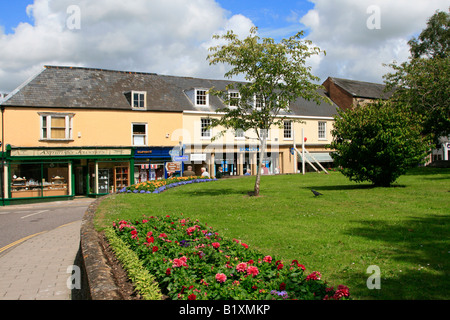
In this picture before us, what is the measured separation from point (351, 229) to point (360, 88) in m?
40.6

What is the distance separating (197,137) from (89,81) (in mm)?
10015

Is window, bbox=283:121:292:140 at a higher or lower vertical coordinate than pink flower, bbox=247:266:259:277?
higher

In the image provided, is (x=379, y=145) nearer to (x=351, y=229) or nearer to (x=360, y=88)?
(x=351, y=229)

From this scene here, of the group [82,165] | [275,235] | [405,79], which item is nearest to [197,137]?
[82,165]

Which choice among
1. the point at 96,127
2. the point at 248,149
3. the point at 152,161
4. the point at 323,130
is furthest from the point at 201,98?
the point at 323,130

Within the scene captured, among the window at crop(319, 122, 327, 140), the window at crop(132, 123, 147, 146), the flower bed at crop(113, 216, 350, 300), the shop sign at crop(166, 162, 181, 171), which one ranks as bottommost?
the flower bed at crop(113, 216, 350, 300)

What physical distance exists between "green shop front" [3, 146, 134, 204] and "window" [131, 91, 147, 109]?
367 centimetres

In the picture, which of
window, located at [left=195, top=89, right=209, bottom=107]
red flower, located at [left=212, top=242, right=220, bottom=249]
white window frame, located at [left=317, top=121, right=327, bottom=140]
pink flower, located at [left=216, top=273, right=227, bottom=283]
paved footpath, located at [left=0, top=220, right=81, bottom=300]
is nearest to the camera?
pink flower, located at [left=216, top=273, right=227, bottom=283]

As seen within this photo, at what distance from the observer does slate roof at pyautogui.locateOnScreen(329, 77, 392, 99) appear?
4410 centimetres

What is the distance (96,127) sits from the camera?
29453 mm

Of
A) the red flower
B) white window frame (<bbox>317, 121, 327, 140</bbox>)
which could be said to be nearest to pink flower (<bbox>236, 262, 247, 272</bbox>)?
the red flower

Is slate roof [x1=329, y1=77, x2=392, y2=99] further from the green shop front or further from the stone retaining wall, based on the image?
the stone retaining wall

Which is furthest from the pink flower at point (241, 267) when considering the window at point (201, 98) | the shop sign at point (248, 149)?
the shop sign at point (248, 149)
